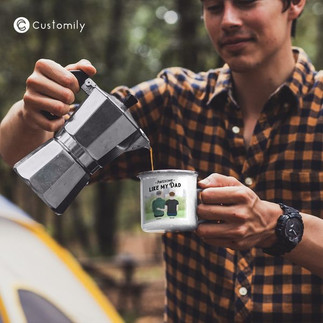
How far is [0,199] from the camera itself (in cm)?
329

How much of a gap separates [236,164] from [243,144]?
0.23 feet

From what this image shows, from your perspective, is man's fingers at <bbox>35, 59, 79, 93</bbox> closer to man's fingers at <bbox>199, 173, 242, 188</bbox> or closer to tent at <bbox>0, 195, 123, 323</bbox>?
man's fingers at <bbox>199, 173, 242, 188</bbox>

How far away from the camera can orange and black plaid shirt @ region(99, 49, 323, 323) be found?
2018 millimetres

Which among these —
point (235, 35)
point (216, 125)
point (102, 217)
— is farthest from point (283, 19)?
point (102, 217)

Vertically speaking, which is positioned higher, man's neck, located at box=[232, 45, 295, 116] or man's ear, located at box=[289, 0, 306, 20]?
man's ear, located at box=[289, 0, 306, 20]

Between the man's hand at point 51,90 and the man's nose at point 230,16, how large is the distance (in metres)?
0.57

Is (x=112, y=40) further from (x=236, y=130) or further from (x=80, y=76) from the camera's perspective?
(x=80, y=76)

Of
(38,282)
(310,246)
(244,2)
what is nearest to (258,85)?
(244,2)

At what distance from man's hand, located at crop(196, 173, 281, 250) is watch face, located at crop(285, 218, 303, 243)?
5 centimetres

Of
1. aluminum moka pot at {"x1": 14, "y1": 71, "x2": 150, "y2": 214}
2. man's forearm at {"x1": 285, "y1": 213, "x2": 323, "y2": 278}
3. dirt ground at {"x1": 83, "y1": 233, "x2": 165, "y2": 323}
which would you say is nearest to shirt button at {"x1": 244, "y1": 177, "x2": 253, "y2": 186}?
man's forearm at {"x1": 285, "y1": 213, "x2": 323, "y2": 278}

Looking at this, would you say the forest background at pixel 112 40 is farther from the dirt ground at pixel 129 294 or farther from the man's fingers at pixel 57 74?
the man's fingers at pixel 57 74

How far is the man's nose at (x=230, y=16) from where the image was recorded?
2.05 m

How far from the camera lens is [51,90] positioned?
165 centimetres

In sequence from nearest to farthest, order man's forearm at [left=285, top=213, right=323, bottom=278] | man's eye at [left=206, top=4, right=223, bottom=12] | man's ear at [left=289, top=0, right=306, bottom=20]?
man's forearm at [left=285, top=213, right=323, bottom=278]
man's eye at [left=206, top=4, right=223, bottom=12]
man's ear at [left=289, top=0, right=306, bottom=20]
